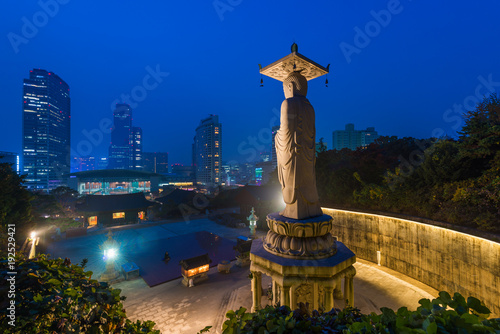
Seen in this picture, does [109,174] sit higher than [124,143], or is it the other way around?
[124,143]

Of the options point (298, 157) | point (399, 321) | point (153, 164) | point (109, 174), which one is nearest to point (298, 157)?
point (298, 157)

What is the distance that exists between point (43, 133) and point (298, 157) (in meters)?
115

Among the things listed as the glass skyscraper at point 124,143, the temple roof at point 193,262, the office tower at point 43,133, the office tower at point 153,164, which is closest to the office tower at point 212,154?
the office tower at point 43,133

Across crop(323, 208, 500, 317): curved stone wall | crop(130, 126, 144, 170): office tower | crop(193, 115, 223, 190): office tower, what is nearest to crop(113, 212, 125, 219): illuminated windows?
crop(323, 208, 500, 317): curved stone wall

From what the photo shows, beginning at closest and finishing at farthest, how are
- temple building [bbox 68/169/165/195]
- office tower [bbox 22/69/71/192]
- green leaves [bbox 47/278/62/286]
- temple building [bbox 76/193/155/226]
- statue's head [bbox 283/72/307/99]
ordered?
1. green leaves [bbox 47/278/62/286]
2. statue's head [bbox 283/72/307/99]
3. temple building [bbox 76/193/155/226]
4. temple building [bbox 68/169/165/195]
5. office tower [bbox 22/69/71/192]

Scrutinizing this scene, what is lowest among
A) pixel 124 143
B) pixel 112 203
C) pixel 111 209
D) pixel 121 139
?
pixel 111 209

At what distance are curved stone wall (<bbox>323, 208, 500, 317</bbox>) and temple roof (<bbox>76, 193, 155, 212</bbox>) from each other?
25.4 m

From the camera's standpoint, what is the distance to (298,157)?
7.45m

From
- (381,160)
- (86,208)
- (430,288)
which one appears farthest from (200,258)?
(86,208)

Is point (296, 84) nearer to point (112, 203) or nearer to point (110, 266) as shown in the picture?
point (110, 266)

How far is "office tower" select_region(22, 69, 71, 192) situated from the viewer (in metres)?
80.1

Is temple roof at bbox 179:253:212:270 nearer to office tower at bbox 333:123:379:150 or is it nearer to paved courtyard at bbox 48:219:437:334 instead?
paved courtyard at bbox 48:219:437:334

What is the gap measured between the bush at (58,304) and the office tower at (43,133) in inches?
3819

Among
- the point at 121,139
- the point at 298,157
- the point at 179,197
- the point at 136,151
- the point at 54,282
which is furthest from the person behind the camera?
the point at 121,139
